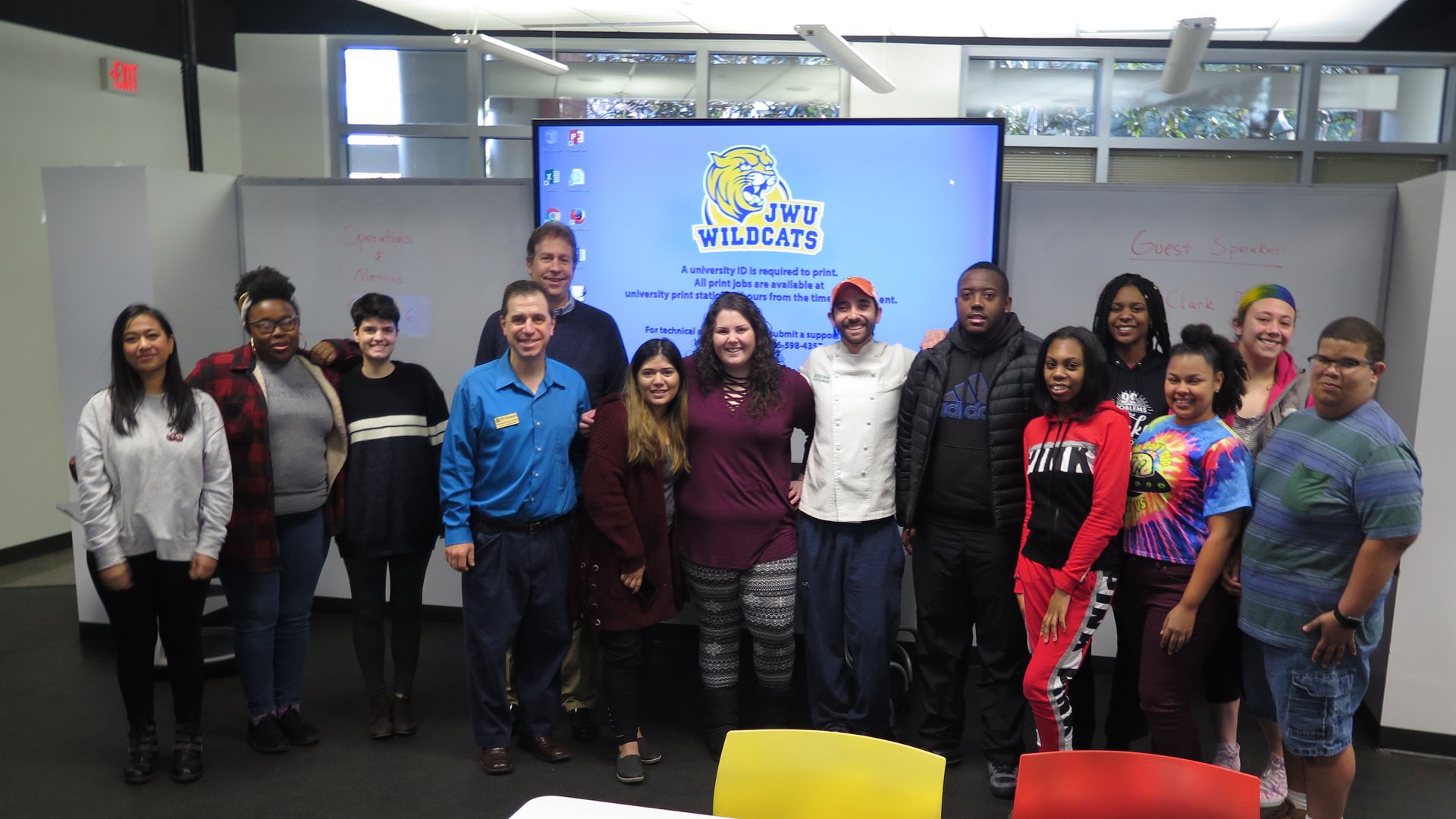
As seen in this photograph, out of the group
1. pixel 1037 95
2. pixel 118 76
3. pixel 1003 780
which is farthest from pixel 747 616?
pixel 1037 95

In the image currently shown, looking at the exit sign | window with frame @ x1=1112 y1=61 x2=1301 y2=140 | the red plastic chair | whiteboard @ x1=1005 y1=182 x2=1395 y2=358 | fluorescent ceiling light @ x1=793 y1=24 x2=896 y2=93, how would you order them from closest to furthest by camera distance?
the red plastic chair, whiteboard @ x1=1005 y1=182 x2=1395 y2=358, fluorescent ceiling light @ x1=793 y1=24 x2=896 y2=93, the exit sign, window with frame @ x1=1112 y1=61 x2=1301 y2=140

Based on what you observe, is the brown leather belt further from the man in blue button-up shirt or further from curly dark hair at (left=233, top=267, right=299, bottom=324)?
curly dark hair at (left=233, top=267, right=299, bottom=324)

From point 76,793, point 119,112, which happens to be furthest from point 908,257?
point 119,112

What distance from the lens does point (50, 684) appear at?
371 centimetres

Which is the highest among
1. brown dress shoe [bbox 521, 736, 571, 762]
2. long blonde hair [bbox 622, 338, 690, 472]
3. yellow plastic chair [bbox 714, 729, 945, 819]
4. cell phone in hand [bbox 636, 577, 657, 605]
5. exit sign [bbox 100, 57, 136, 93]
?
exit sign [bbox 100, 57, 136, 93]

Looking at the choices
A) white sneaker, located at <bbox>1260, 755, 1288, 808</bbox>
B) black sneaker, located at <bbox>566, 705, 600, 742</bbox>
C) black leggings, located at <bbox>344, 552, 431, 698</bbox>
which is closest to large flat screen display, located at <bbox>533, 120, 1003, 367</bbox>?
black leggings, located at <bbox>344, 552, 431, 698</bbox>

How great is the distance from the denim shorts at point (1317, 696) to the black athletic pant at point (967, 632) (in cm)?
71

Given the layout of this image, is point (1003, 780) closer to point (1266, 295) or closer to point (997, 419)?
point (997, 419)

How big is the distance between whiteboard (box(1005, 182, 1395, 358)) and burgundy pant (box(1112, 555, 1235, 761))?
149 centimetres

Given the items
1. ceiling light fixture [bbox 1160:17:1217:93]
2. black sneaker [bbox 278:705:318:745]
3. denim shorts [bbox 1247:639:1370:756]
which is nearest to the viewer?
denim shorts [bbox 1247:639:1370:756]

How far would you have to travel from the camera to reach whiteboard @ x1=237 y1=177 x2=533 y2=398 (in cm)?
419

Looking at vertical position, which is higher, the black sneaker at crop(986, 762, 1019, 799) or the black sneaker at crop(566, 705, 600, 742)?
the black sneaker at crop(986, 762, 1019, 799)

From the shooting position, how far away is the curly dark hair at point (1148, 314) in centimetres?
277

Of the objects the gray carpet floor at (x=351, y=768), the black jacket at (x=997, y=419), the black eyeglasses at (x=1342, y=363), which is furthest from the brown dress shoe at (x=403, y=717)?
the black eyeglasses at (x=1342, y=363)
